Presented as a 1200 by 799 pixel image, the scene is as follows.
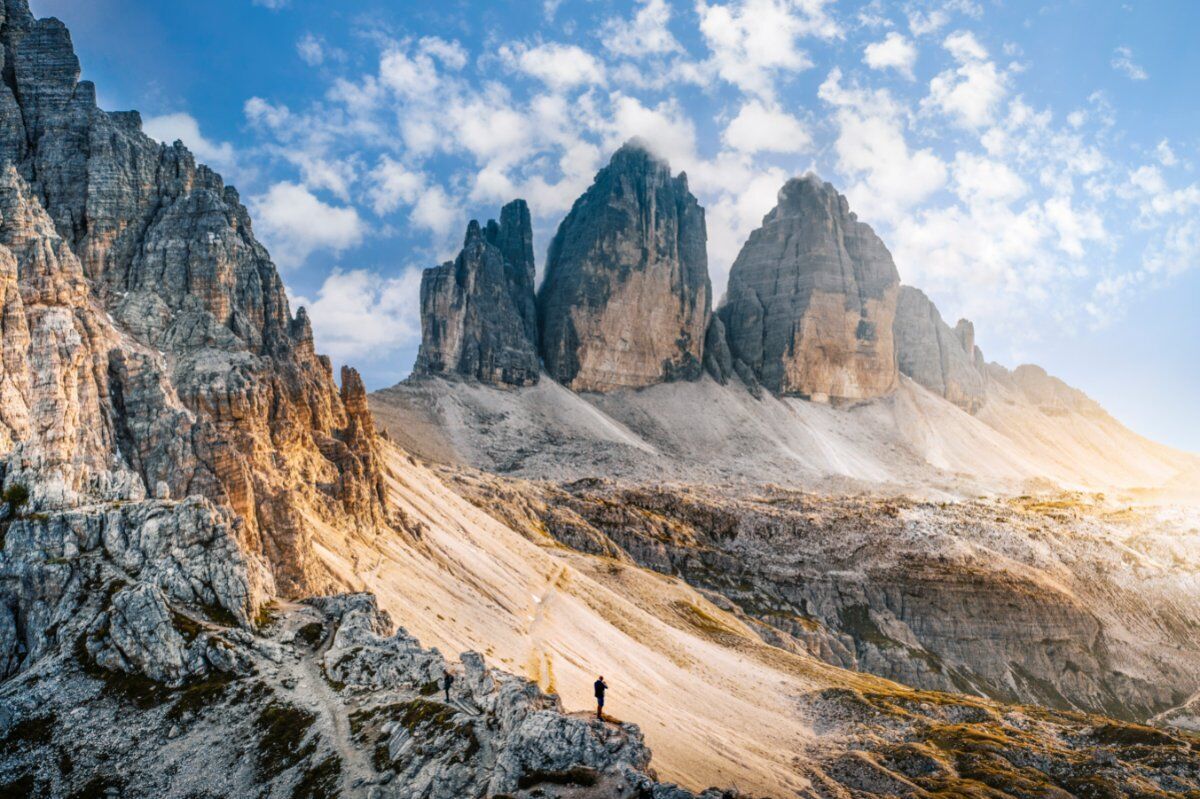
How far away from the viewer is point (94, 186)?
72000mm

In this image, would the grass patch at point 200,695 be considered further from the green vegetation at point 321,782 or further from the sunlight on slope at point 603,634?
the sunlight on slope at point 603,634

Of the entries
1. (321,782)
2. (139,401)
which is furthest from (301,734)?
(139,401)

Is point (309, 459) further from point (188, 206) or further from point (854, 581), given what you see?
Answer: point (854, 581)

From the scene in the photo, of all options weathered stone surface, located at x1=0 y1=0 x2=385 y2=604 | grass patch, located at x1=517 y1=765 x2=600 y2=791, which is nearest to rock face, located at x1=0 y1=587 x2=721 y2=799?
grass patch, located at x1=517 y1=765 x2=600 y2=791

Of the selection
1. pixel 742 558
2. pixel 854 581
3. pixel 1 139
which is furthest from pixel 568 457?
pixel 1 139

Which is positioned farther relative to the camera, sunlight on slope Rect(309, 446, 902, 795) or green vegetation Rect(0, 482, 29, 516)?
sunlight on slope Rect(309, 446, 902, 795)

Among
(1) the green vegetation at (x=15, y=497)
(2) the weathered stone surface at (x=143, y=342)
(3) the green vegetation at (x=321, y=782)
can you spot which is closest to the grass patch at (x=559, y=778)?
(3) the green vegetation at (x=321, y=782)

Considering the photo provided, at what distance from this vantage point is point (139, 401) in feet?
161

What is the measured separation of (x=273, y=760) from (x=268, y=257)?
66637mm

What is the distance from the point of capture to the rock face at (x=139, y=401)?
1282 inches

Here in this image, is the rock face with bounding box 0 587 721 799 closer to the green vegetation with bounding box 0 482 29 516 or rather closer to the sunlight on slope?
the green vegetation with bounding box 0 482 29 516

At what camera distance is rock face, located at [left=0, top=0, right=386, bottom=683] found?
3256cm

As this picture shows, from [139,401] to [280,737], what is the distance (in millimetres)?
30370

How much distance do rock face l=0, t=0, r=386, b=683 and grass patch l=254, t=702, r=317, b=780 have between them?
423 centimetres
